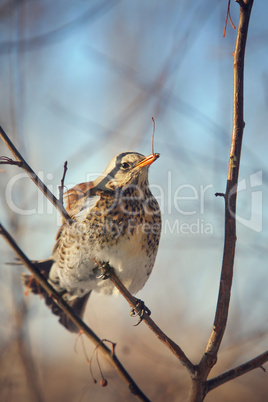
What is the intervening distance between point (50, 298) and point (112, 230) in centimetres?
122

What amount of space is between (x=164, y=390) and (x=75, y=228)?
1.62 meters

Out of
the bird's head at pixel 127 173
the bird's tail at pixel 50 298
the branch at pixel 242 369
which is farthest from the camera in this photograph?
the bird's tail at pixel 50 298

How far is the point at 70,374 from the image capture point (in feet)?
14.2

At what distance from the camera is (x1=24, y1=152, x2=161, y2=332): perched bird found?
2.66m

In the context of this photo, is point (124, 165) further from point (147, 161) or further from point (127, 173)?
point (147, 161)

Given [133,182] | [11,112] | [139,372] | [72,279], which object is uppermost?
[11,112]

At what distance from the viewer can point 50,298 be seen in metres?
3.53

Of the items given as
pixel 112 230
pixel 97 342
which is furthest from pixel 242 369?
pixel 112 230

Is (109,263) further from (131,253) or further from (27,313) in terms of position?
(27,313)

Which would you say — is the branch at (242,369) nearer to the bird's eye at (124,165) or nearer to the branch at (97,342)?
the branch at (97,342)

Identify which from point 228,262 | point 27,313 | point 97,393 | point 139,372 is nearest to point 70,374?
point 97,393

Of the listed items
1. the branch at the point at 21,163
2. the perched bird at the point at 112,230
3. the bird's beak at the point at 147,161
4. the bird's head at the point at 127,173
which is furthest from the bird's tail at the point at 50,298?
the branch at the point at 21,163

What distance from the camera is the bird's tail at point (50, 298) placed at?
333 centimetres

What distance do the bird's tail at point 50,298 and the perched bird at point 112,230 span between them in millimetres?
40
